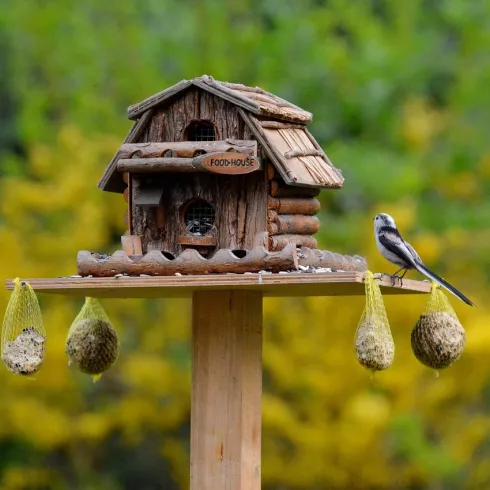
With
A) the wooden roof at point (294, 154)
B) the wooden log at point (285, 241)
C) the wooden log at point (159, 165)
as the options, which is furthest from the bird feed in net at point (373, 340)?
the wooden log at point (159, 165)

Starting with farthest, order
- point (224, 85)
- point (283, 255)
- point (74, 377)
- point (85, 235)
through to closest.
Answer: point (74, 377), point (85, 235), point (224, 85), point (283, 255)

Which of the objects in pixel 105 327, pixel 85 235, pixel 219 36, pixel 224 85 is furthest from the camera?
pixel 219 36

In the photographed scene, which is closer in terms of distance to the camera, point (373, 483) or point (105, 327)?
point (105, 327)

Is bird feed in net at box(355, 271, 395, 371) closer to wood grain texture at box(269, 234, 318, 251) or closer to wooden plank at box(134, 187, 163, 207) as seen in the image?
wood grain texture at box(269, 234, 318, 251)

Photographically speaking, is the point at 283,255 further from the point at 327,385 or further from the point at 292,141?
the point at 327,385

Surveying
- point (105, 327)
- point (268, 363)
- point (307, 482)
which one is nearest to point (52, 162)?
point (268, 363)

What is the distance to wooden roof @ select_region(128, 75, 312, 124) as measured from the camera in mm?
5254

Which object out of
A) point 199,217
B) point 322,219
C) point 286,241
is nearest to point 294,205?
point 286,241

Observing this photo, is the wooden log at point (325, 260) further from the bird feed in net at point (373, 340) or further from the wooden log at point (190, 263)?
the bird feed in net at point (373, 340)

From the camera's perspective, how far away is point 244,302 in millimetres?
5426

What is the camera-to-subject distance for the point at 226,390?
5355 mm

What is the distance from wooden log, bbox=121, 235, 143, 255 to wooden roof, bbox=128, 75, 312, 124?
1.74 ft

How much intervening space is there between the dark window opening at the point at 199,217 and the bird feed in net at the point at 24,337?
707mm

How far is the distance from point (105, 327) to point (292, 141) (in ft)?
4.23
